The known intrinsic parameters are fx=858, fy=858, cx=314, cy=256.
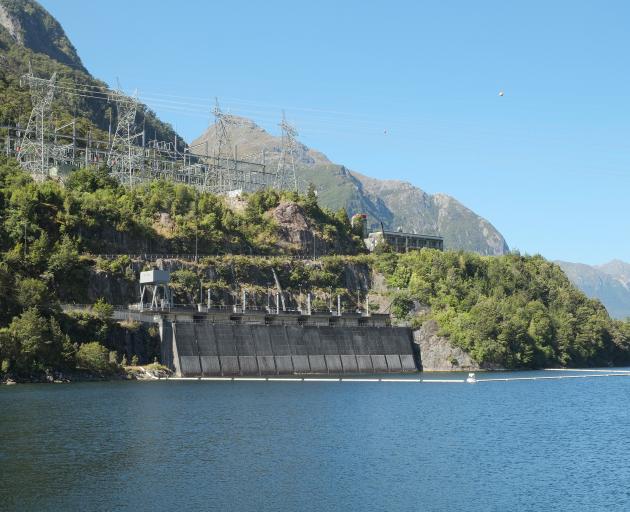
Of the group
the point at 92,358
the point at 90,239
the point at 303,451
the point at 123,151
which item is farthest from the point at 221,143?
the point at 303,451

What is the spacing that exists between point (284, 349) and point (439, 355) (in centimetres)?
3240

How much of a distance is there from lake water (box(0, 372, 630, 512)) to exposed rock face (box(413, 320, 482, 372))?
50831mm

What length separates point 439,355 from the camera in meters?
141

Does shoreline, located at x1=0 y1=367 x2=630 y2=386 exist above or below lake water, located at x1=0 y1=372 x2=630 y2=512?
above

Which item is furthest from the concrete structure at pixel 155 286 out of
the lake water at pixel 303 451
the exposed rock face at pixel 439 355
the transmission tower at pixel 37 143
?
the exposed rock face at pixel 439 355

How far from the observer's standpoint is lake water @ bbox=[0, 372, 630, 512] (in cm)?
4272

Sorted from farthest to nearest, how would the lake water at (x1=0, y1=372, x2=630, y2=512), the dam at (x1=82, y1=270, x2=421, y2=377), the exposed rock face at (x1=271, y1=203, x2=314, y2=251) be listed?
1. the exposed rock face at (x1=271, y1=203, x2=314, y2=251)
2. the dam at (x1=82, y1=270, x2=421, y2=377)
3. the lake water at (x1=0, y1=372, x2=630, y2=512)

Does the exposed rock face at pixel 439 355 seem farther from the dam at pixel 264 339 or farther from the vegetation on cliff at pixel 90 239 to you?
the vegetation on cliff at pixel 90 239

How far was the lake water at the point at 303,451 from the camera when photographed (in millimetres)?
42719

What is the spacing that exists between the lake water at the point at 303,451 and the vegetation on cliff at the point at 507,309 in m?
52.5

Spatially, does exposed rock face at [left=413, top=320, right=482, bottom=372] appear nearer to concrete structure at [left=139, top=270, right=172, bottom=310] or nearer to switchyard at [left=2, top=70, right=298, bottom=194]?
concrete structure at [left=139, top=270, right=172, bottom=310]

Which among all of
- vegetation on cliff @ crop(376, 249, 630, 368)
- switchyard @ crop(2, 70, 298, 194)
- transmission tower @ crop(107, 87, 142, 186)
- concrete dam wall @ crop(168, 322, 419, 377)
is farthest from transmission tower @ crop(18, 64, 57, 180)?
vegetation on cliff @ crop(376, 249, 630, 368)

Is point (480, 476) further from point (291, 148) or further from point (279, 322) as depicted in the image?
point (291, 148)

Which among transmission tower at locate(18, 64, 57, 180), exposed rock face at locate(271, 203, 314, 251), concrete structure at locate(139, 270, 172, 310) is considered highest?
transmission tower at locate(18, 64, 57, 180)
